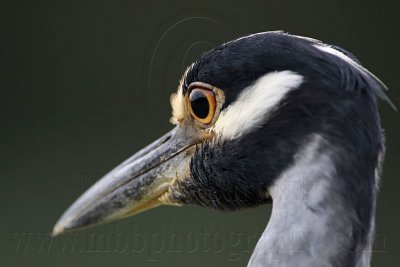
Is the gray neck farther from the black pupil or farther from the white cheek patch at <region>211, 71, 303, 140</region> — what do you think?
the black pupil

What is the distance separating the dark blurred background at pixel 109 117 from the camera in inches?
183

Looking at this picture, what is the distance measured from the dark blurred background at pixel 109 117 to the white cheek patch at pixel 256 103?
87.8 inches

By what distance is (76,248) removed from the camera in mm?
4793

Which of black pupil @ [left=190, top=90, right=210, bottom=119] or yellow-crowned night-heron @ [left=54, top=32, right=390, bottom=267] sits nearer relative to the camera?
yellow-crowned night-heron @ [left=54, top=32, right=390, bottom=267]

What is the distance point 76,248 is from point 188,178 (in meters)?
2.78

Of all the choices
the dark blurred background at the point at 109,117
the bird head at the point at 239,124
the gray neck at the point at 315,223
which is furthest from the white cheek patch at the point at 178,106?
the dark blurred background at the point at 109,117

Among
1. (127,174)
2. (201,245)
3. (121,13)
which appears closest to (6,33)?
(121,13)

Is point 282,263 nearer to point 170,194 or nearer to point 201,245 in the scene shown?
point 170,194

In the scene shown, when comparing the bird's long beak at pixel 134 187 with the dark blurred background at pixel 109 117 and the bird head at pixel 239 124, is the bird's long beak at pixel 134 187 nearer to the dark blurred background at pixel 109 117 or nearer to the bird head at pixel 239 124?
the bird head at pixel 239 124

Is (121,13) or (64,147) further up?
(121,13)

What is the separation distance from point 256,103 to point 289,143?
0.13 m

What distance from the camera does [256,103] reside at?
1.95m

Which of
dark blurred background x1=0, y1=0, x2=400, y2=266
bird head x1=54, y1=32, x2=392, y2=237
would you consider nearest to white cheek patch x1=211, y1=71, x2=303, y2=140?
bird head x1=54, y1=32, x2=392, y2=237

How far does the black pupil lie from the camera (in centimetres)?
207
